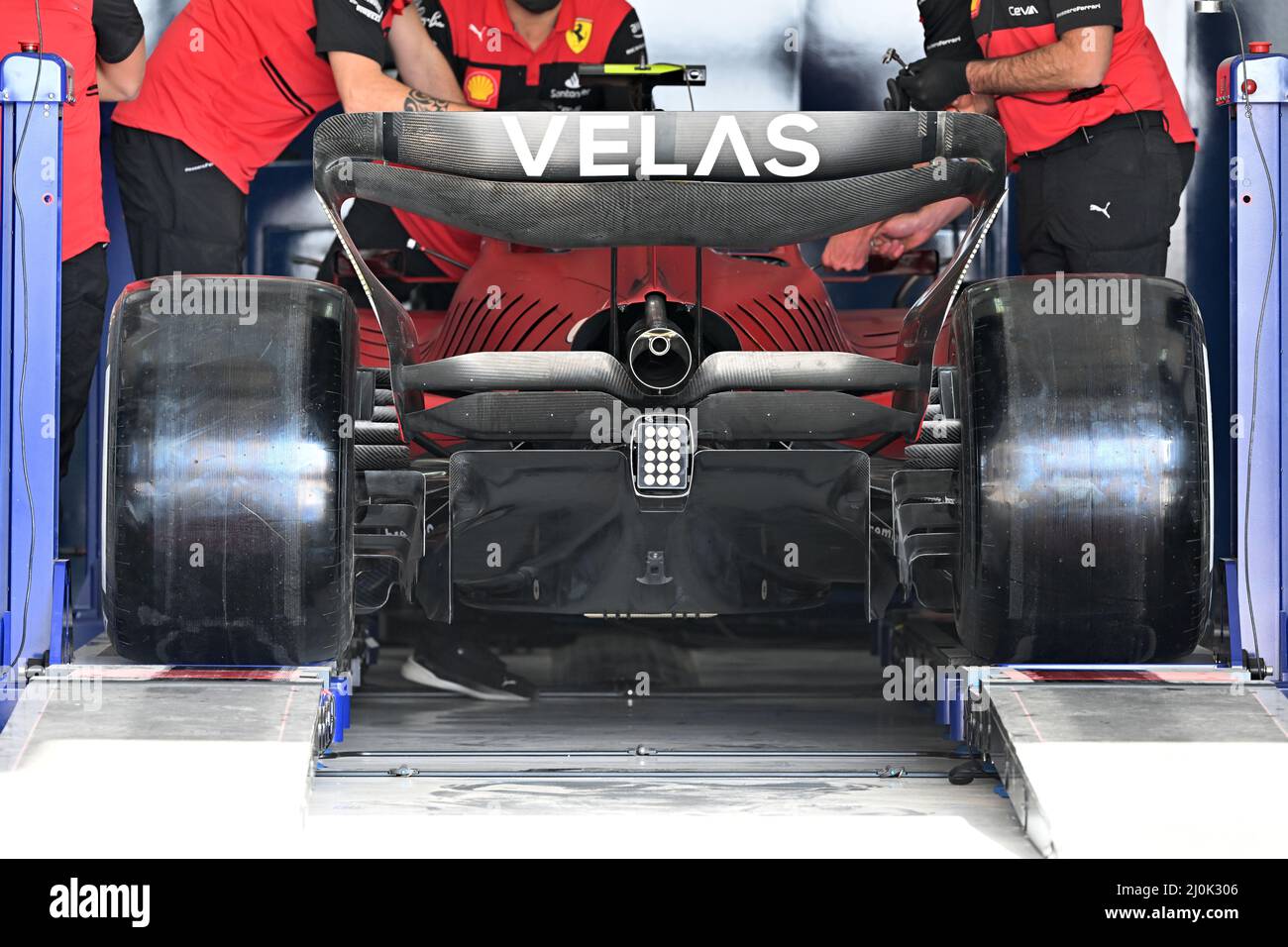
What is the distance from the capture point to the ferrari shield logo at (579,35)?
506 centimetres

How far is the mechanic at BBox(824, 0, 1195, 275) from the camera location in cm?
445

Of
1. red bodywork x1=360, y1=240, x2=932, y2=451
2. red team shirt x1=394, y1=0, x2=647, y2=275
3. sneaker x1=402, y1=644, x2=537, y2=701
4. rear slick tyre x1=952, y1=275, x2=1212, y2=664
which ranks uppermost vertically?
red team shirt x1=394, y1=0, x2=647, y2=275

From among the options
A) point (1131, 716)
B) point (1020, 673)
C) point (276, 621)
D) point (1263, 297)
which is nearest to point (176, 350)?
point (276, 621)

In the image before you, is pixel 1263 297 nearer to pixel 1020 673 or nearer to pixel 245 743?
pixel 1020 673

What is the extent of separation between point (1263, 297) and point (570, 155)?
1.81 metres

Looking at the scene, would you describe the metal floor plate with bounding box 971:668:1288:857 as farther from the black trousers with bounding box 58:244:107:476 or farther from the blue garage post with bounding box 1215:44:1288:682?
the black trousers with bounding box 58:244:107:476

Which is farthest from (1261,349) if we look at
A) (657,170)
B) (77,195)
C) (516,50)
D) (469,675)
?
(77,195)

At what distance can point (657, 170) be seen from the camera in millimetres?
2520

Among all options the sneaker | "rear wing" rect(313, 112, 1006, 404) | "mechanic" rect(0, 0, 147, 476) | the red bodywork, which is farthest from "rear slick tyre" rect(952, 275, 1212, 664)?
"mechanic" rect(0, 0, 147, 476)

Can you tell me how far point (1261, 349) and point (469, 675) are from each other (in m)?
2.32

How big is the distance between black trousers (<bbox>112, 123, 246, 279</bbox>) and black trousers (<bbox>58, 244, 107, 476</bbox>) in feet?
1.32

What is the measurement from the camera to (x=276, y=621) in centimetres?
269

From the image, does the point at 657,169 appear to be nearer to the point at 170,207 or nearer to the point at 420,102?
the point at 420,102

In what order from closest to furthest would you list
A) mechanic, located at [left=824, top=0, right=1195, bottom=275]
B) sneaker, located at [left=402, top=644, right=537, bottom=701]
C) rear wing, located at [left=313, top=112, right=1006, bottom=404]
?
rear wing, located at [left=313, top=112, right=1006, bottom=404] < sneaker, located at [left=402, top=644, right=537, bottom=701] < mechanic, located at [left=824, top=0, right=1195, bottom=275]
